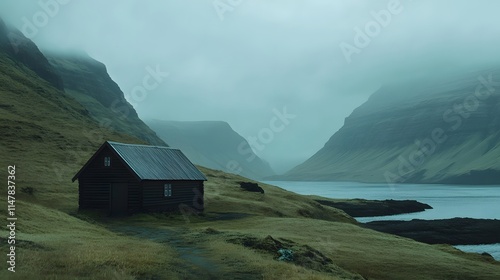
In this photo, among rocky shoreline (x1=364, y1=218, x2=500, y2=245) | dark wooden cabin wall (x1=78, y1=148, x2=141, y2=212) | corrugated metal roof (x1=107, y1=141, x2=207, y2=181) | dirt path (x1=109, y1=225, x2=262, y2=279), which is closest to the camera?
dirt path (x1=109, y1=225, x2=262, y2=279)

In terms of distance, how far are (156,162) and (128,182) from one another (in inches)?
237

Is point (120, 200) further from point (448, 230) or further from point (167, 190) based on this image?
point (448, 230)

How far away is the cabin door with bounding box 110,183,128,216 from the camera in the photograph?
63312 mm

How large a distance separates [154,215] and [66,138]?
3341 inches

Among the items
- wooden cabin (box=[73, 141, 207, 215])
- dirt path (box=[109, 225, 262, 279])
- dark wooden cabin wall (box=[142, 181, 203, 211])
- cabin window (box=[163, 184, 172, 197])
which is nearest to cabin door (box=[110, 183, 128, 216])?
wooden cabin (box=[73, 141, 207, 215])

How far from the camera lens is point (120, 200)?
6341 centimetres

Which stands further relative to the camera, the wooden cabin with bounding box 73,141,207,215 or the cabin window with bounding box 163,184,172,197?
the cabin window with bounding box 163,184,172,197

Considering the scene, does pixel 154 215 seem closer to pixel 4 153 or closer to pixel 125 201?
pixel 125 201

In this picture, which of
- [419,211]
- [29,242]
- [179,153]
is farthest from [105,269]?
[419,211]

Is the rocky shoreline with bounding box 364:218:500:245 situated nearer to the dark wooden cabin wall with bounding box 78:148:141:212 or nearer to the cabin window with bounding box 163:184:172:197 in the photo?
the cabin window with bounding box 163:184:172:197

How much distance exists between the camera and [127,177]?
208 ft

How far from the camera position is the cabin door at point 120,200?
63312mm

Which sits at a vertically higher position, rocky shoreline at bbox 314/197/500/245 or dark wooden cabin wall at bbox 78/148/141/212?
dark wooden cabin wall at bbox 78/148/141/212

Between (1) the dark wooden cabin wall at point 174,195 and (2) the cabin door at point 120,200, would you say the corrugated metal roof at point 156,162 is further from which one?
(2) the cabin door at point 120,200
